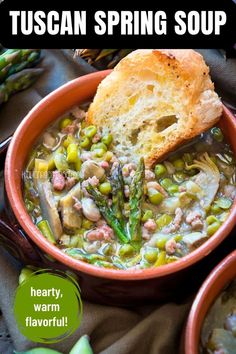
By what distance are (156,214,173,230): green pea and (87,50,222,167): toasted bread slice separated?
20 centimetres

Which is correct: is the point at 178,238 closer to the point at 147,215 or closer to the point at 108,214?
the point at 147,215

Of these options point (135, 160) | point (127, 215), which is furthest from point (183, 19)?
point (127, 215)

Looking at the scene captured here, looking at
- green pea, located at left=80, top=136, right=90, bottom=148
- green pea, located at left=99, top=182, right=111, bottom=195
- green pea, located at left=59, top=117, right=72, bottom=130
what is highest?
green pea, located at left=59, top=117, right=72, bottom=130

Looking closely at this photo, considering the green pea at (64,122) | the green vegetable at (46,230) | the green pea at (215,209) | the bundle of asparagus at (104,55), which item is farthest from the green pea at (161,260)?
the bundle of asparagus at (104,55)

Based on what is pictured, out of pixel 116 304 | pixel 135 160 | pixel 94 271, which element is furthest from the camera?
pixel 135 160

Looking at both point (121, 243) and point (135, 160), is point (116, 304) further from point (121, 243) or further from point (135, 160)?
point (135, 160)

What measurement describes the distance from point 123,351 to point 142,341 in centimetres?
8

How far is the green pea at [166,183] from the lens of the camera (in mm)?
2260

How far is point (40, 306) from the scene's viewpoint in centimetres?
204

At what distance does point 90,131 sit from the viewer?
236 cm

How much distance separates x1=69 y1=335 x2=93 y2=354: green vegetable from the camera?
2021 mm

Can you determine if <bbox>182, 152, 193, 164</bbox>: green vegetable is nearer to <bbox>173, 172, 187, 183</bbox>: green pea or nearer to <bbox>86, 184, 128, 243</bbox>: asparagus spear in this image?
<bbox>173, 172, 187, 183</bbox>: green pea

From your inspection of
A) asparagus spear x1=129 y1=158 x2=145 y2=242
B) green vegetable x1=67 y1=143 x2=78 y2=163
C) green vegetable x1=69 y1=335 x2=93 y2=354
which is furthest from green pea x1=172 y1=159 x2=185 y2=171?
green vegetable x1=69 y1=335 x2=93 y2=354

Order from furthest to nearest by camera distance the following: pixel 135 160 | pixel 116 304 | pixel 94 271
Result: 1. pixel 135 160
2. pixel 116 304
3. pixel 94 271
